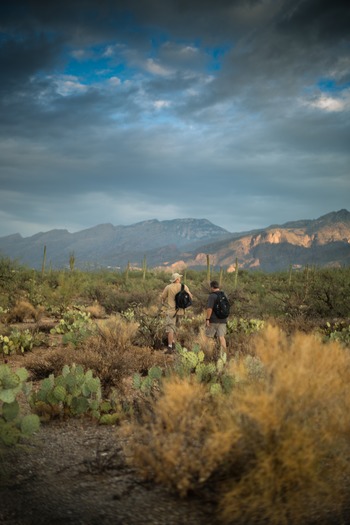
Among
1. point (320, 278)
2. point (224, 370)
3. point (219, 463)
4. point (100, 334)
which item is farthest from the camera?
point (320, 278)

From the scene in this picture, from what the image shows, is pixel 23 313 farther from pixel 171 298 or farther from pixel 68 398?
pixel 68 398

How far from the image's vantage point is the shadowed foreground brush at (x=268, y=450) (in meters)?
2.88

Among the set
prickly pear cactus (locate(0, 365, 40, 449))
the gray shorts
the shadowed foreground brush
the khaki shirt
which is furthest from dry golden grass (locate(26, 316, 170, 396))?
the shadowed foreground brush

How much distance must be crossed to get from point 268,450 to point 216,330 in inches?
278

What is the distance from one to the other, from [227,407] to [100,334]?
6.59 meters

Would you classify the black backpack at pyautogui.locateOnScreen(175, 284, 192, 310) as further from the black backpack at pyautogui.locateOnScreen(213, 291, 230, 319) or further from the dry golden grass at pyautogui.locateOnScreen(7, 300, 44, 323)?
the dry golden grass at pyautogui.locateOnScreen(7, 300, 44, 323)

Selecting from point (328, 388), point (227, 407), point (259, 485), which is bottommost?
point (259, 485)

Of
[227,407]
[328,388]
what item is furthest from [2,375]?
[328,388]

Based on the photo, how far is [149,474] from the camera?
3396mm

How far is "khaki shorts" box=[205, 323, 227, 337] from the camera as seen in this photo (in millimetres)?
10039

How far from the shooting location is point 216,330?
10.1m

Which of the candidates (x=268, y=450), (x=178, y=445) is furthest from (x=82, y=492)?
(x=268, y=450)

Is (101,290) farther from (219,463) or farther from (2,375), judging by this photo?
(219,463)

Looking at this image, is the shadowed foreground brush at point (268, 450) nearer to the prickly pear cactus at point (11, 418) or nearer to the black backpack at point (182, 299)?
the prickly pear cactus at point (11, 418)
